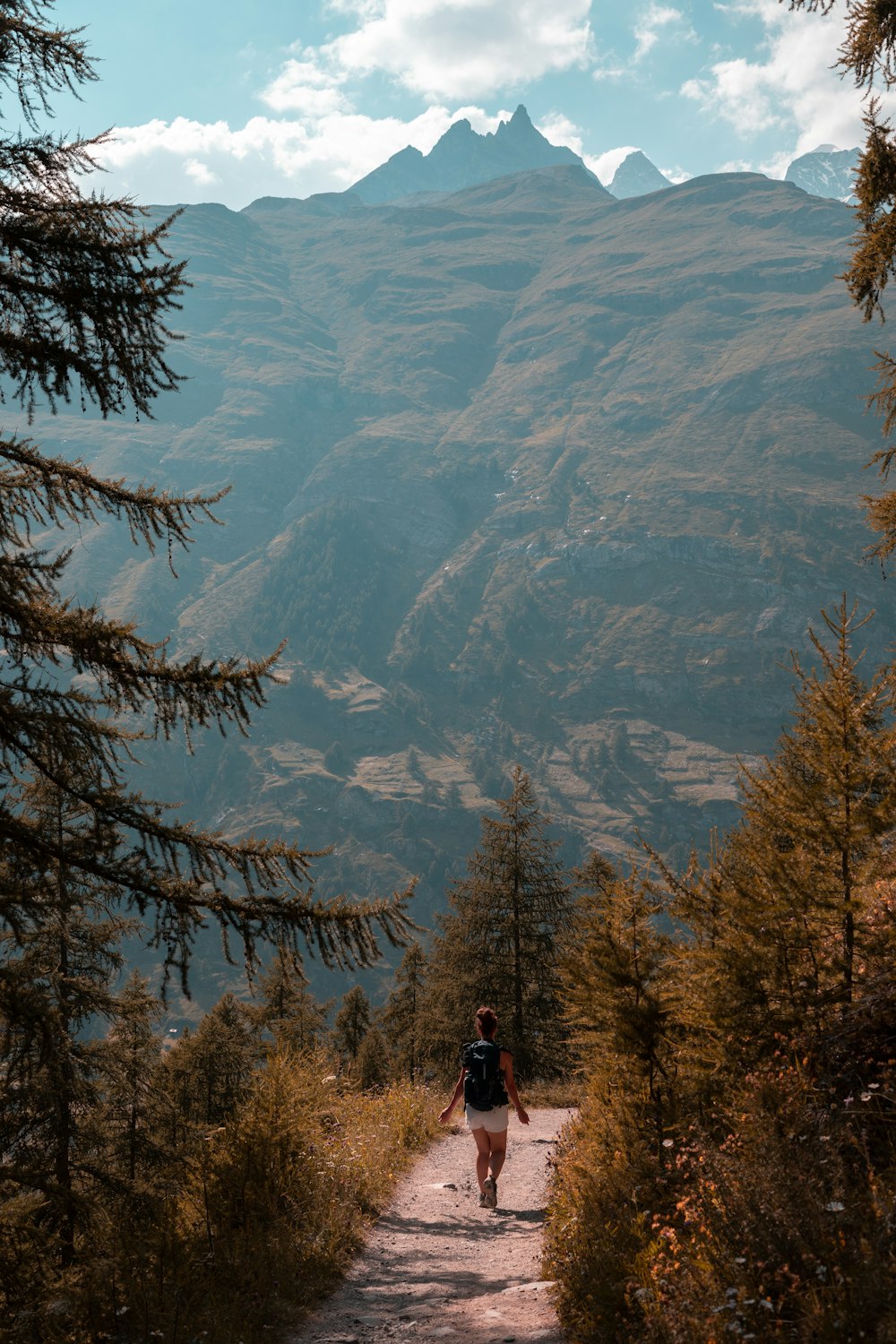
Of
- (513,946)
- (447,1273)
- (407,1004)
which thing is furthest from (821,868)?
(407,1004)

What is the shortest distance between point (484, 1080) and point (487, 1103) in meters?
0.24

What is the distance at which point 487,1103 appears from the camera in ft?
33.4

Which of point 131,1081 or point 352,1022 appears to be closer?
point 131,1081

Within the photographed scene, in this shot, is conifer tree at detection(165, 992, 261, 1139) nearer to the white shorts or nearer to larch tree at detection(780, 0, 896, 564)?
the white shorts

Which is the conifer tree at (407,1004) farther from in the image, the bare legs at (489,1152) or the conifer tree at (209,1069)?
the bare legs at (489,1152)

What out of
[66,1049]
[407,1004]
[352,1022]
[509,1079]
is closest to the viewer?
[509,1079]

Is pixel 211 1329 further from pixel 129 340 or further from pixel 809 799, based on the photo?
pixel 129 340

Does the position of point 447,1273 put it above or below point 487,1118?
below

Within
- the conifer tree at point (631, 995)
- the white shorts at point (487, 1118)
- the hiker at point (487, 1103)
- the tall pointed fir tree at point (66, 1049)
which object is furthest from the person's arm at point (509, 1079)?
the tall pointed fir tree at point (66, 1049)

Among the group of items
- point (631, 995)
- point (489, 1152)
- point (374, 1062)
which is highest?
point (631, 995)

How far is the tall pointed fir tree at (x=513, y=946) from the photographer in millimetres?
28094

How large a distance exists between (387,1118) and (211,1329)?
783cm

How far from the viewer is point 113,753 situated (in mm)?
7027

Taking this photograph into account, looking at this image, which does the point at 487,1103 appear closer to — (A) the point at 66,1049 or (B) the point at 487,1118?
(B) the point at 487,1118
